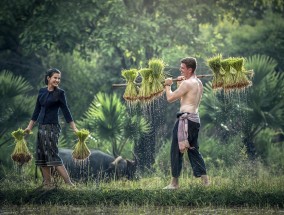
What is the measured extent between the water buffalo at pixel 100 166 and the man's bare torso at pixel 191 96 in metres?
3.68

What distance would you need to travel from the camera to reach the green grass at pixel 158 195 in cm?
1152

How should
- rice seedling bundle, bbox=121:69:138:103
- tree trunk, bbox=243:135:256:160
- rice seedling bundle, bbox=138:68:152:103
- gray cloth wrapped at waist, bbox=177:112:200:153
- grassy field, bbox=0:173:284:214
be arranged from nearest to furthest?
grassy field, bbox=0:173:284:214, gray cloth wrapped at waist, bbox=177:112:200:153, rice seedling bundle, bbox=138:68:152:103, rice seedling bundle, bbox=121:69:138:103, tree trunk, bbox=243:135:256:160

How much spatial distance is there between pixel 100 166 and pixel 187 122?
4204 mm

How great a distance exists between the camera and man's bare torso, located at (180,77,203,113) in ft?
40.2

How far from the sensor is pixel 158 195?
Result: 461 inches

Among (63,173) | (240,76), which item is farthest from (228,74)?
(63,173)

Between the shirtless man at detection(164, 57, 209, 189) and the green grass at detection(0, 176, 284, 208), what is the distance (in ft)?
1.01

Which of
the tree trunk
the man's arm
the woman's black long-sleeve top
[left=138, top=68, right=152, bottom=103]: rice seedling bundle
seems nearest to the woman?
the woman's black long-sleeve top

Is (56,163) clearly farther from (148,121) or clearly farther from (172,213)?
(148,121)

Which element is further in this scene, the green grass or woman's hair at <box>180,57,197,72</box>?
woman's hair at <box>180,57,197,72</box>

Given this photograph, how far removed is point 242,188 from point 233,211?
3.68ft

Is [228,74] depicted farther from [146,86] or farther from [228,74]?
[146,86]

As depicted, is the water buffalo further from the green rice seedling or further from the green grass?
the green rice seedling

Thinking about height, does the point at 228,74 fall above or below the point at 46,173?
above
